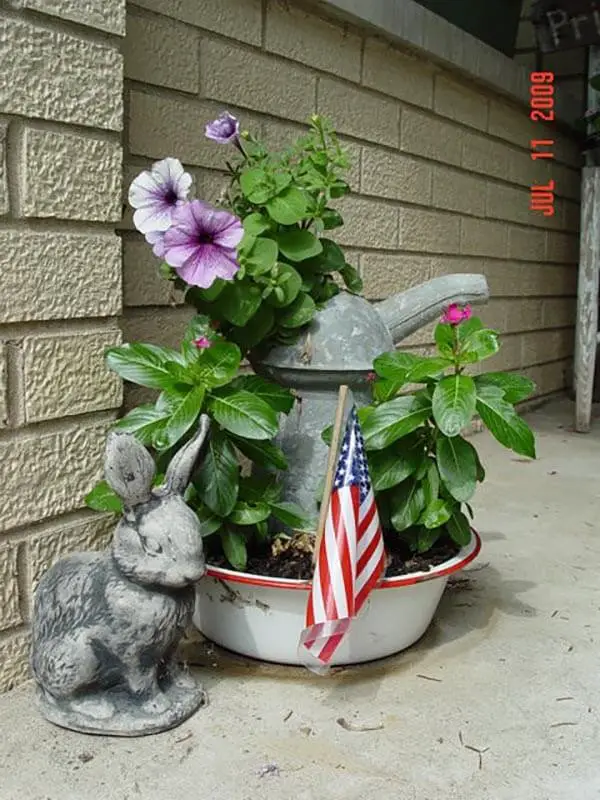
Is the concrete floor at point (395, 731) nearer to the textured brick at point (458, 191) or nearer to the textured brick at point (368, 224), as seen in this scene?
the textured brick at point (368, 224)

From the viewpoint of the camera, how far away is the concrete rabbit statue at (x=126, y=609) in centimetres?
120

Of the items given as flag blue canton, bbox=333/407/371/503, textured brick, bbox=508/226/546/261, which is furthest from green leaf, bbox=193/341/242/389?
textured brick, bbox=508/226/546/261

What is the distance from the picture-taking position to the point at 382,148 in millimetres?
2709

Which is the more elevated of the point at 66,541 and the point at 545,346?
the point at 545,346

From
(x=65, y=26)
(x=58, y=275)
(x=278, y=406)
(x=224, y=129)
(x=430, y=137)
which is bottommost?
(x=278, y=406)

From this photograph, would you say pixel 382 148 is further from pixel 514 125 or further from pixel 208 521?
pixel 208 521

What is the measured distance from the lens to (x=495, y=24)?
366cm

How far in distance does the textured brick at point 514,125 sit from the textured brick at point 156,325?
1.96 metres

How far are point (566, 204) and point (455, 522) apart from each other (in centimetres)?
319

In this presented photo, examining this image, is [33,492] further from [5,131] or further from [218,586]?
[5,131]

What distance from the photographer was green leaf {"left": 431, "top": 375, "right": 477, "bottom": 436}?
4.51 ft

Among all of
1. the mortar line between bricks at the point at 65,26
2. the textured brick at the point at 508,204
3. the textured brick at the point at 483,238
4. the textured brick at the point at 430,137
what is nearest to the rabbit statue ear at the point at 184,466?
the mortar line between bricks at the point at 65,26

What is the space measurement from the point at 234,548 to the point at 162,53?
1.06 m

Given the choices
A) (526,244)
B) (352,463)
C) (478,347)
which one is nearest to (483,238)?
(526,244)
